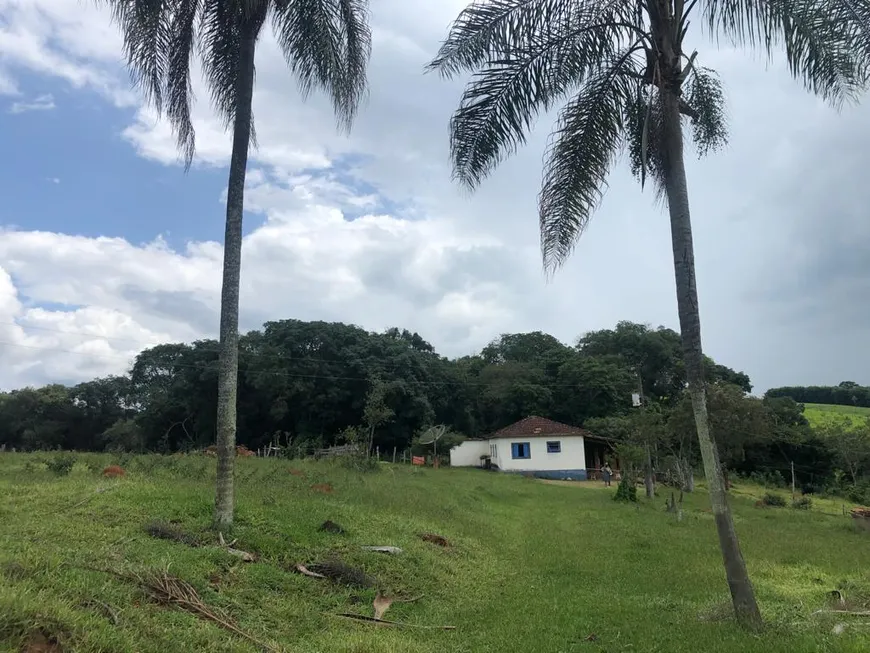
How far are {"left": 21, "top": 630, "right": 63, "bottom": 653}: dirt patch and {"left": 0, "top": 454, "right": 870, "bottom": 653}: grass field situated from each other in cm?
2

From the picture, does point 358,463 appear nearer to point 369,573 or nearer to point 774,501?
point 369,573

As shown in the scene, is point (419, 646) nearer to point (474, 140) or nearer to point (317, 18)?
point (474, 140)

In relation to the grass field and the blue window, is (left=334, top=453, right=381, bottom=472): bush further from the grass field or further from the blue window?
the blue window

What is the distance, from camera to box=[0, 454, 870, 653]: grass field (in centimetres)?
504

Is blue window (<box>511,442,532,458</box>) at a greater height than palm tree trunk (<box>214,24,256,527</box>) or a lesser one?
lesser

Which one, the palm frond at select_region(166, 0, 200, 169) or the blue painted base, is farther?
the blue painted base

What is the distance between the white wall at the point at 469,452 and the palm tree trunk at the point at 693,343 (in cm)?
3463

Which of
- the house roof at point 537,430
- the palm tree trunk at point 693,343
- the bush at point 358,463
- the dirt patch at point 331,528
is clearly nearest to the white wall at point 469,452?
the house roof at point 537,430

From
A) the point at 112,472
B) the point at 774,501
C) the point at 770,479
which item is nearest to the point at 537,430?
the point at 774,501

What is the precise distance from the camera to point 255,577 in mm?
7113

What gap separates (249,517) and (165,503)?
1299 millimetres

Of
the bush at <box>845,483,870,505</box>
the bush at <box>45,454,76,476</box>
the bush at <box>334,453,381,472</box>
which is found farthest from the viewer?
the bush at <box>845,483,870,505</box>

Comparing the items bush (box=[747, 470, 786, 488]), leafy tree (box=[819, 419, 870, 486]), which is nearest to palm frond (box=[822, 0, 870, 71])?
leafy tree (box=[819, 419, 870, 486])

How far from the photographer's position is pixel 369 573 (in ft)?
27.1
